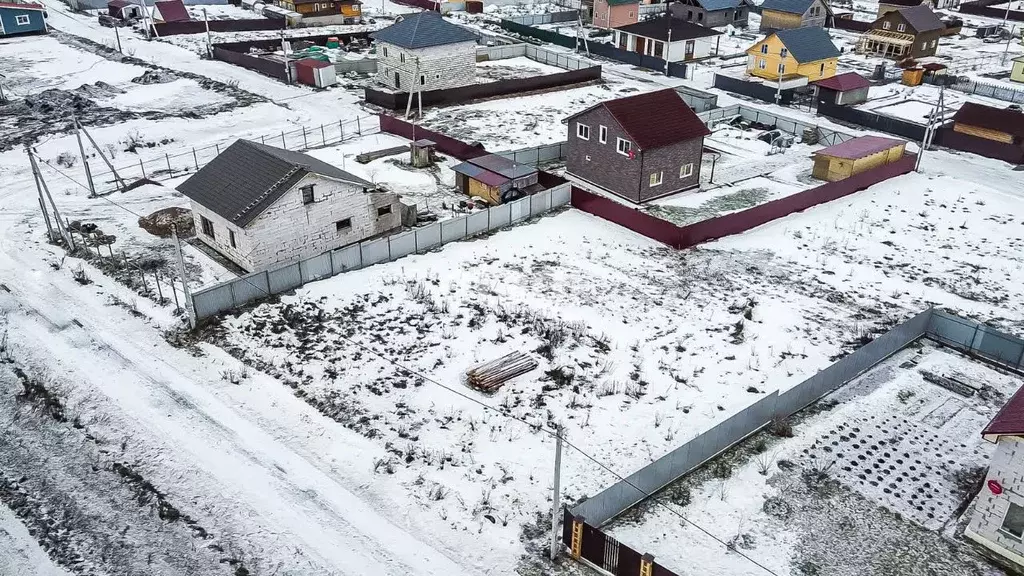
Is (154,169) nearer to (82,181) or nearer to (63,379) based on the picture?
(82,181)

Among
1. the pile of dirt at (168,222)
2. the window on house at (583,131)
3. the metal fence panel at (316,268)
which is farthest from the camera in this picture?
the window on house at (583,131)

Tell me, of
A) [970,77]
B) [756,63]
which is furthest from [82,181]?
[970,77]

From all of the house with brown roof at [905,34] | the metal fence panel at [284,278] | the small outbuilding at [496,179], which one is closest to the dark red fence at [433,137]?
the small outbuilding at [496,179]

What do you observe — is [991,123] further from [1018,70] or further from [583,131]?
[583,131]

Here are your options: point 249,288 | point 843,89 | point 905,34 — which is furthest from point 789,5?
point 249,288

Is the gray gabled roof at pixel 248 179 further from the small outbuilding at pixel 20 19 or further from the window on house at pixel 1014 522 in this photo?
the small outbuilding at pixel 20 19

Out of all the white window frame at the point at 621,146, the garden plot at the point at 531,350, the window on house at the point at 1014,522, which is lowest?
the garden plot at the point at 531,350

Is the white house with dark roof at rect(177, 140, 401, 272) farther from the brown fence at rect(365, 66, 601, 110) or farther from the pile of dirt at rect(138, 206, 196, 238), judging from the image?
the brown fence at rect(365, 66, 601, 110)
